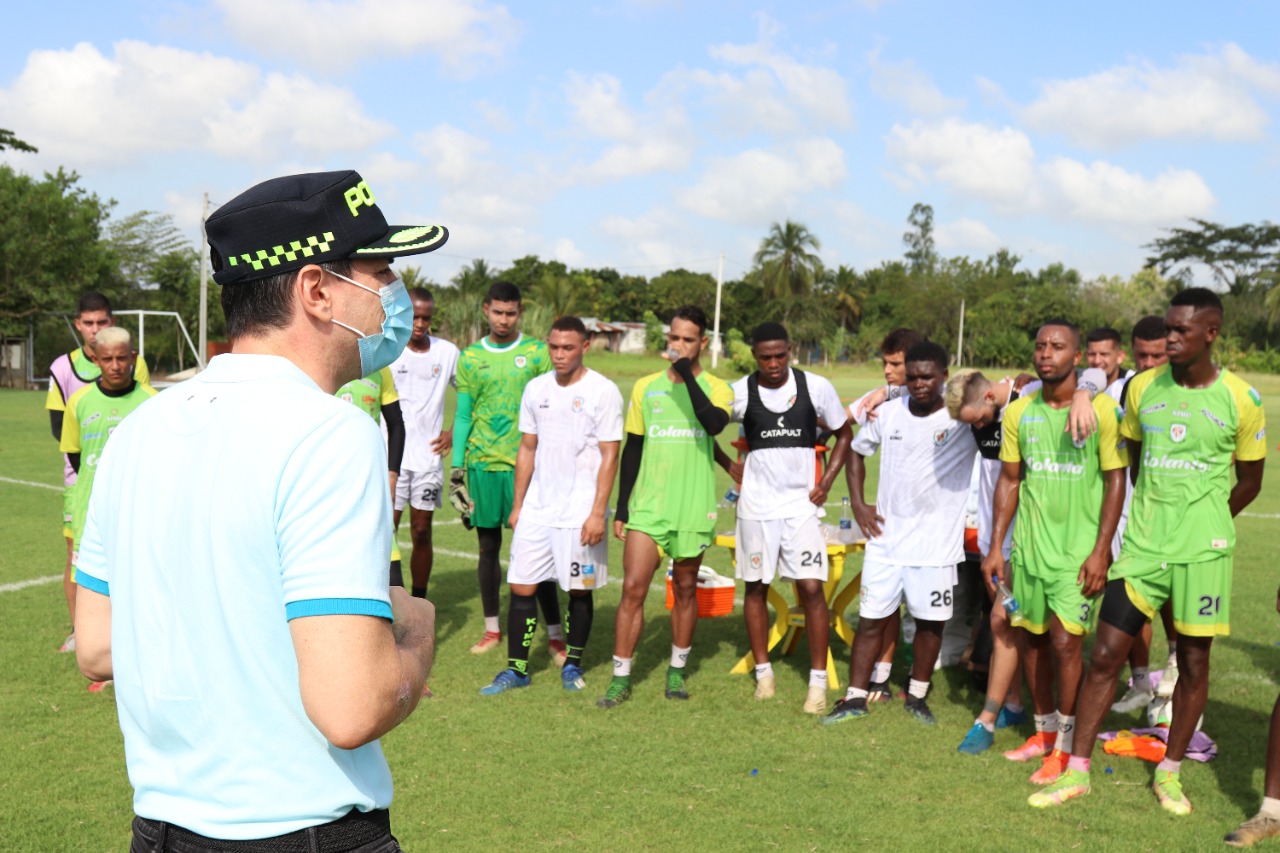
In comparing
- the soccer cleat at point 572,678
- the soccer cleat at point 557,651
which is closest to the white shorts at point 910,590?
the soccer cleat at point 572,678

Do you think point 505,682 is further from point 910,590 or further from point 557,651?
point 910,590

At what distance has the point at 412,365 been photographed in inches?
344

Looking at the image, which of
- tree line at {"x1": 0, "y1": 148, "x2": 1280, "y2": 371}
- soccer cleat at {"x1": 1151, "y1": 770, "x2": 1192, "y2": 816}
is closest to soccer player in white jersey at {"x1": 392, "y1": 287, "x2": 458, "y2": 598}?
soccer cleat at {"x1": 1151, "y1": 770, "x2": 1192, "y2": 816}

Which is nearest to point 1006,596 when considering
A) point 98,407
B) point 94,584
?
point 94,584

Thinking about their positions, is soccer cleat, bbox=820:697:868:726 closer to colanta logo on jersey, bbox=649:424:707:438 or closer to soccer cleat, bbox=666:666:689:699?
soccer cleat, bbox=666:666:689:699

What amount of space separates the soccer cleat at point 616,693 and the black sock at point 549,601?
105 cm

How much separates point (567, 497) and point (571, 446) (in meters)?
0.35

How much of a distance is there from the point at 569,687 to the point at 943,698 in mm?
2480

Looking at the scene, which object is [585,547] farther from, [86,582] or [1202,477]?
[86,582]

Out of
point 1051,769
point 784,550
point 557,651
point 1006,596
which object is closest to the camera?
point 1051,769

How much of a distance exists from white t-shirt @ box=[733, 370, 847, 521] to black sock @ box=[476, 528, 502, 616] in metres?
2.01

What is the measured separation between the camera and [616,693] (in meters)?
6.87

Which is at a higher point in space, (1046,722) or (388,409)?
(388,409)

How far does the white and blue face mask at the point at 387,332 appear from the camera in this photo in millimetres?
1966
